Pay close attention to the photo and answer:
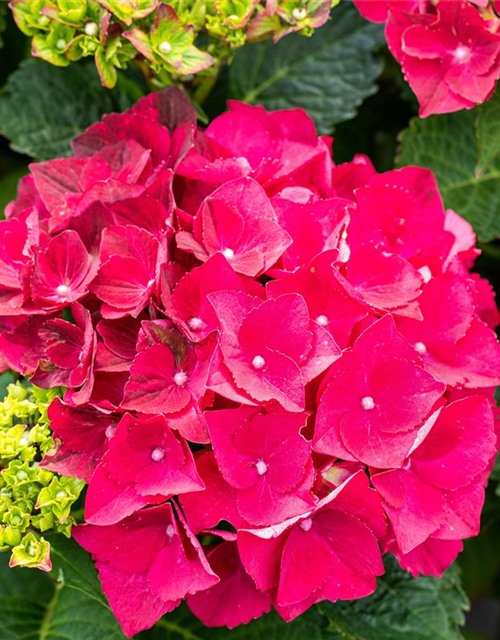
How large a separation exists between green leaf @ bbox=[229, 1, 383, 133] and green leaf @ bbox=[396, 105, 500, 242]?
83 millimetres

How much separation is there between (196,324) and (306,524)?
0.18 m

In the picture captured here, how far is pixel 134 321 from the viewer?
719 millimetres

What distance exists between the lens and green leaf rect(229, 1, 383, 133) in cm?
107

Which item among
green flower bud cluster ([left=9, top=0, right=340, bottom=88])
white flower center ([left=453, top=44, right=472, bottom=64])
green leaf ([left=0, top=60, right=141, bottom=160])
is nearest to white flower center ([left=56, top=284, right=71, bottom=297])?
green flower bud cluster ([left=9, top=0, right=340, bottom=88])

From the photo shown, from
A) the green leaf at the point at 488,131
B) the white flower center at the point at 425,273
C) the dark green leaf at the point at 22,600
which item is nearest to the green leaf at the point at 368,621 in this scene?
the dark green leaf at the point at 22,600

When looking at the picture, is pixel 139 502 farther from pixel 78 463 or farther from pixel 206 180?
pixel 206 180

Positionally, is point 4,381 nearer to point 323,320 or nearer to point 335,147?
point 323,320

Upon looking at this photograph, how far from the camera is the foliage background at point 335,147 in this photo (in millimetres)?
886

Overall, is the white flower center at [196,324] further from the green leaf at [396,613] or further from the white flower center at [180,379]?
the green leaf at [396,613]

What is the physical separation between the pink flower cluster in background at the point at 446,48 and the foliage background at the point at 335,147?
0.36 ft

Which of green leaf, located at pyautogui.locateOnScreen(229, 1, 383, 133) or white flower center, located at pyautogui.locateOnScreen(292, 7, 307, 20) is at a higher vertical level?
white flower center, located at pyautogui.locateOnScreen(292, 7, 307, 20)

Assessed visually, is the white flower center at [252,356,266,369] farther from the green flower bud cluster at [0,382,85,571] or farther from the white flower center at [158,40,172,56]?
the white flower center at [158,40,172,56]

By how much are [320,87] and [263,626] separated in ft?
2.11

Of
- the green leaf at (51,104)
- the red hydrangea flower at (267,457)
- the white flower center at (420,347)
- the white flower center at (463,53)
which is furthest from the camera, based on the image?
the green leaf at (51,104)
